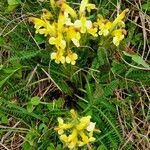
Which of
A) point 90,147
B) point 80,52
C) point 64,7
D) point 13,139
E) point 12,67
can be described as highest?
point 64,7

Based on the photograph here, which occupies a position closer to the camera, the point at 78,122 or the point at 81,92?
the point at 78,122

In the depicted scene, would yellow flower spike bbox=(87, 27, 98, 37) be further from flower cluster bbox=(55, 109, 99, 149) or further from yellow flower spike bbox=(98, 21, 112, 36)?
flower cluster bbox=(55, 109, 99, 149)

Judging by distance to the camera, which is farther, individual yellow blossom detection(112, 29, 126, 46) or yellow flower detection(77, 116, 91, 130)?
individual yellow blossom detection(112, 29, 126, 46)

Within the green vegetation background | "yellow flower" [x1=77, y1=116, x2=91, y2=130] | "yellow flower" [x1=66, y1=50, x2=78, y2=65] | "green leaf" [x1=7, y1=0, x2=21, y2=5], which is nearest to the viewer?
"yellow flower" [x1=77, y1=116, x2=91, y2=130]

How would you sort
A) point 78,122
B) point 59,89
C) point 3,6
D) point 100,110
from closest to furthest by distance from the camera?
point 78,122
point 100,110
point 59,89
point 3,6

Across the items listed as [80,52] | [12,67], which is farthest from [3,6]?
[80,52]

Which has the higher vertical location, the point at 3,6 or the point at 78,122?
the point at 3,6

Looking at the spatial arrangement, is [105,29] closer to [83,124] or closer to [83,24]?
[83,24]

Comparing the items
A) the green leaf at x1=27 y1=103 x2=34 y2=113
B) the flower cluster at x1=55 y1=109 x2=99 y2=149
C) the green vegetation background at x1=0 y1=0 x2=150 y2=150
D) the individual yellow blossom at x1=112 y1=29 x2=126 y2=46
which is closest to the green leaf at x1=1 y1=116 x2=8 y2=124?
the green vegetation background at x1=0 y1=0 x2=150 y2=150

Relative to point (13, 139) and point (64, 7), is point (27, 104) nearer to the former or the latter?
point (13, 139)
